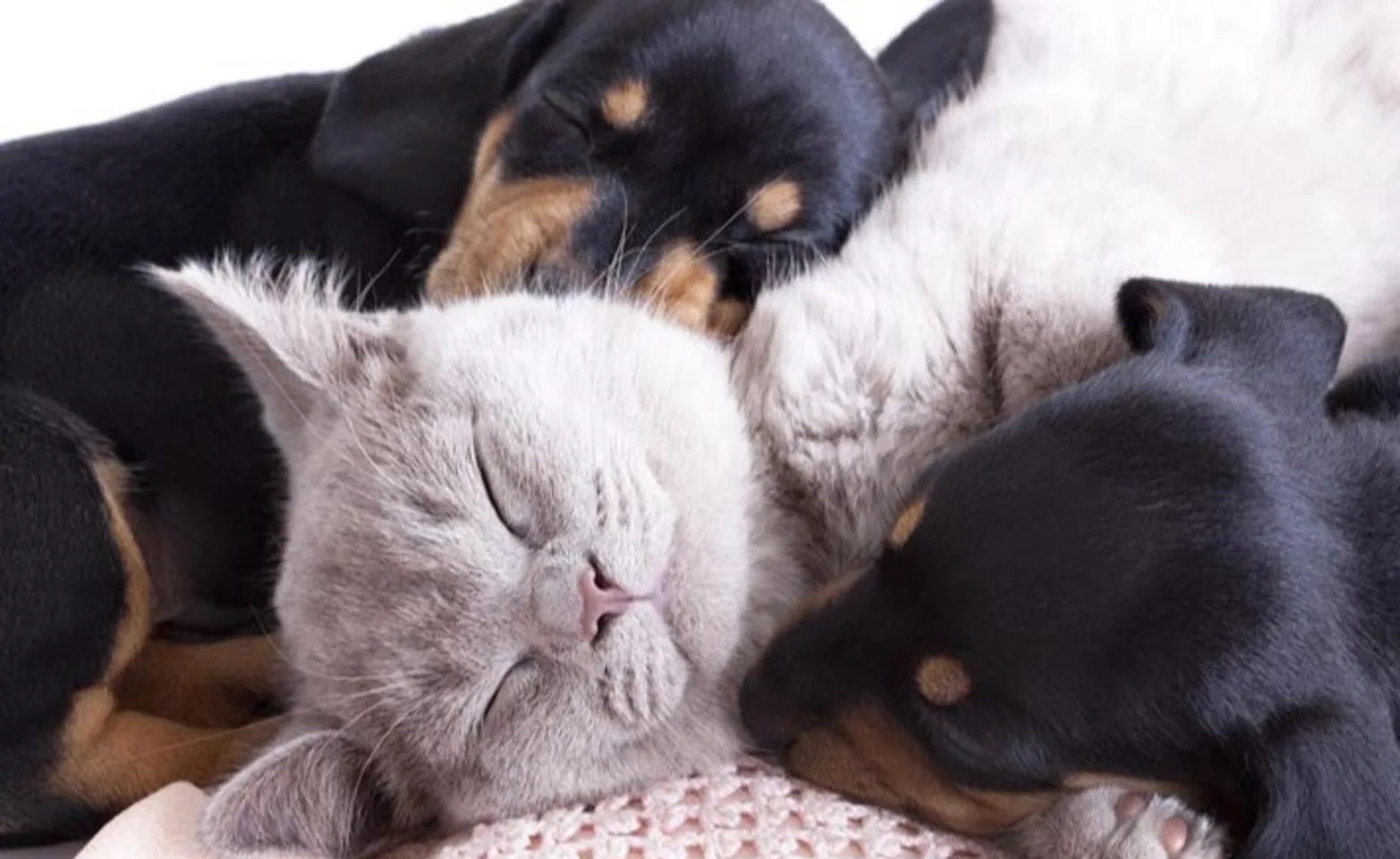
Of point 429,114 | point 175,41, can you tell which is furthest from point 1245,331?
point 175,41

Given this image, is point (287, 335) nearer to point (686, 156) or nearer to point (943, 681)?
point (686, 156)

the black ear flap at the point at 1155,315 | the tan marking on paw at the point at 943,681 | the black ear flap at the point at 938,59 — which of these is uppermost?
the black ear flap at the point at 938,59

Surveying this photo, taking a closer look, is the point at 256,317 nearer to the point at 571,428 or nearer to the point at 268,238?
the point at 571,428

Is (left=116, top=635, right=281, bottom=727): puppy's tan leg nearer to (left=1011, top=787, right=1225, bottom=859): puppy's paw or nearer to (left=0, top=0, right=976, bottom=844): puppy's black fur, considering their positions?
(left=0, top=0, right=976, bottom=844): puppy's black fur

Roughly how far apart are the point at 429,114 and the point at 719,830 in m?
0.90

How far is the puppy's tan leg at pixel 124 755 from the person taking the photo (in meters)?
1.43

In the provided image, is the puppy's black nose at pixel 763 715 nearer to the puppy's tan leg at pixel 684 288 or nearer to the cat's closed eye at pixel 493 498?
the cat's closed eye at pixel 493 498

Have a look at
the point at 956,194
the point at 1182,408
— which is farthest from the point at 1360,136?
the point at 1182,408

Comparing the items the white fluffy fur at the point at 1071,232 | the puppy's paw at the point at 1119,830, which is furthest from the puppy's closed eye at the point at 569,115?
the puppy's paw at the point at 1119,830

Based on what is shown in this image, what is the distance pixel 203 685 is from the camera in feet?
5.25

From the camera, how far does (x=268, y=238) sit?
167 centimetres

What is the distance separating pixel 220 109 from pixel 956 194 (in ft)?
2.94

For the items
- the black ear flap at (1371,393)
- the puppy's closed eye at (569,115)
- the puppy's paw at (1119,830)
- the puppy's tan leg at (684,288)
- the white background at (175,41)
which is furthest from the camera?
the white background at (175,41)

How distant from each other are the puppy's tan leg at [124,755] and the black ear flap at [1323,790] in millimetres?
889
